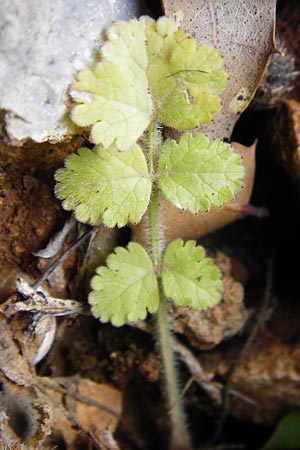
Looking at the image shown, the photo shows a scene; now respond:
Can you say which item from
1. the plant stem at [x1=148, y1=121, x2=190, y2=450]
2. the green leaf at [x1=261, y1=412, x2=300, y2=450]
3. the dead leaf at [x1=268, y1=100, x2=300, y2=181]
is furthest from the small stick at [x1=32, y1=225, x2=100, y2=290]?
the green leaf at [x1=261, y1=412, x2=300, y2=450]

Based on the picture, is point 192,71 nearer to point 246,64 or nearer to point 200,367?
point 246,64

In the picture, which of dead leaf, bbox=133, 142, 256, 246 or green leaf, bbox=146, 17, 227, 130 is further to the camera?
dead leaf, bbox=133, 142, 256, 246

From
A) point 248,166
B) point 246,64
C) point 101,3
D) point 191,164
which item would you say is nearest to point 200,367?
point 248,166

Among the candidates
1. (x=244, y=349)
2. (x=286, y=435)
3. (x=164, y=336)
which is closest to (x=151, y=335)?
(x=164, y=336)

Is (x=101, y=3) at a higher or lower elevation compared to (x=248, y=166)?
higher

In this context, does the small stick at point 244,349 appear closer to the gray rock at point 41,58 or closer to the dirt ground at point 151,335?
the dirt ground at point 151,335

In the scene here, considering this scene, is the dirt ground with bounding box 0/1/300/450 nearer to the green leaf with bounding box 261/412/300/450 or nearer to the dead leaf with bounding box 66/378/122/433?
the dead leaf with bounding box 66/378/122/433
